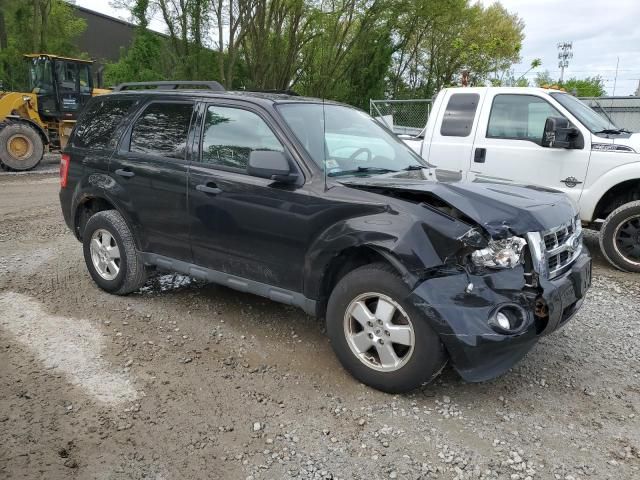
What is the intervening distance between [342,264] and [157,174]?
1854 millimetres

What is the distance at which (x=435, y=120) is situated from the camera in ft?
22.9

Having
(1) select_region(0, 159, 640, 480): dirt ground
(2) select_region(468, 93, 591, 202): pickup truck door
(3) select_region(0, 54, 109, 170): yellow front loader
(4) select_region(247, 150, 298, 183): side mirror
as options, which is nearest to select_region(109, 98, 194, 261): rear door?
(1) select_region(0, 159, 640, 480): dirt ground

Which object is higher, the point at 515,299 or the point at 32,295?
the point at 515,299

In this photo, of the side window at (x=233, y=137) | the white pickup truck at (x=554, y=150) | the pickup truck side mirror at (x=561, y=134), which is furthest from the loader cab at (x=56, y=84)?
the pickup truck side mirror at (x=561, y=134)

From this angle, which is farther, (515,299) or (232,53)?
(232,53)

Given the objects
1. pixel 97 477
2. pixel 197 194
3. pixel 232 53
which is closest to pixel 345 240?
pixel 197 194

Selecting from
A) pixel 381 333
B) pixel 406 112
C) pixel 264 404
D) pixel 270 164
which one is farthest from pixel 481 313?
pixel 406 112

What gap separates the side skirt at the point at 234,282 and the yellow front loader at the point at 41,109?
1128 centimetres

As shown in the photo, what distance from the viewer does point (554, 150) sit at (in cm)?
609

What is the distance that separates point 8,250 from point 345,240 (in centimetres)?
504

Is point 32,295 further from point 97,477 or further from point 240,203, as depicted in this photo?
point 97,477

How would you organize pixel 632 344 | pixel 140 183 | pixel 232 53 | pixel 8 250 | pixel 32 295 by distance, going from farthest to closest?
pixel 232 53, pixel 8 250, pixel 32 295, pixel 140 183, pixel 632 344

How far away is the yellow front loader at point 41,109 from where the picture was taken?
13.7 metres

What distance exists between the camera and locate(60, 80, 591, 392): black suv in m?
3.01
